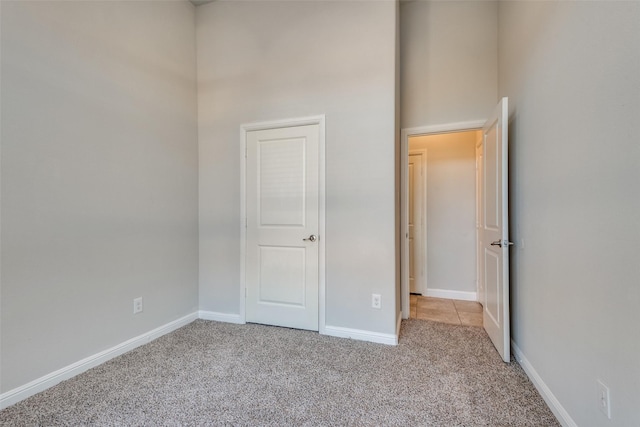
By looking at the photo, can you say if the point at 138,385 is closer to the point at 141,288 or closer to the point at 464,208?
the point at 141,288

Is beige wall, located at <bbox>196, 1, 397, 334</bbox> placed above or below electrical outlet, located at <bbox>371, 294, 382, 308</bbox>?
above

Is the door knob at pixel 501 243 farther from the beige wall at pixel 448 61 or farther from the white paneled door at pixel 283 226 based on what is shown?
the white paneled door at pixel 283 226

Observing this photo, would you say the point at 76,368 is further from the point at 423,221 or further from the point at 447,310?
the point at 423,221

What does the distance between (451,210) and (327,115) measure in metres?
2.33

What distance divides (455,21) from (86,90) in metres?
3.44

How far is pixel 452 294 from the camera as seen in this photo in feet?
12.9

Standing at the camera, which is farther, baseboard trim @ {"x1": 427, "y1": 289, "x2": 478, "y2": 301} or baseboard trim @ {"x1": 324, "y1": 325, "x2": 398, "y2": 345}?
baseboard trim @ {"x1": 427, "y1": 289, "x2": 478, "y2": 301}

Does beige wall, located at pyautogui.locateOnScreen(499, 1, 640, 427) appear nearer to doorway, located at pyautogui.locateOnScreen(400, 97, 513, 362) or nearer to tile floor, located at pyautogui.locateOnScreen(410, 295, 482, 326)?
doorway, located at pyautogui.locateOnScreen(400, 97, 513, 362)

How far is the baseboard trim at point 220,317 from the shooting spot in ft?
9.88

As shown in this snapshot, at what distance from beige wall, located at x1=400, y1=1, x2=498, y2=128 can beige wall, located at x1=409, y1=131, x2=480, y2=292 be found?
85 centimetres

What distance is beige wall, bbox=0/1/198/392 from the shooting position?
1.75 meters

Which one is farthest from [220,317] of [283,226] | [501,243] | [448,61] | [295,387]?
[448,61]

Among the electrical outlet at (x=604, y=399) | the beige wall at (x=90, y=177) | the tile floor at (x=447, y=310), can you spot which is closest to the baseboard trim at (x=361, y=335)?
the tile floor at (x=447, y=310)

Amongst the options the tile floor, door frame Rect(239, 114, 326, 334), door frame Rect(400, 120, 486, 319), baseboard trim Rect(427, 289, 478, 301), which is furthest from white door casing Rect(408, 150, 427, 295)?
door frame Rect(239, 114, 326, 334)
